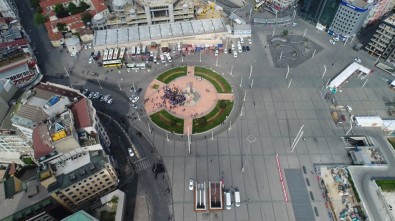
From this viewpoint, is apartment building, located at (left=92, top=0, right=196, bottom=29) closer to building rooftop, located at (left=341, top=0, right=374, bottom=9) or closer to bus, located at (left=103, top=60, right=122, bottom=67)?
bus, located at (left=103, top=60, right=122, bottom=67)

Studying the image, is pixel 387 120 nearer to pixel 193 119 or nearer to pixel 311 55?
pixel 311 55

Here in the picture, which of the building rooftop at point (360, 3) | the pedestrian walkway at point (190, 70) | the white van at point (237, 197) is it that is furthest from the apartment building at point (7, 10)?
the building rooftop at point (360, 3)

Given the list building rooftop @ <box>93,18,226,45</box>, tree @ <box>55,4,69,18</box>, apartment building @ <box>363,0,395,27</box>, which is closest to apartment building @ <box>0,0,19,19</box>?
tree @ <box>55,4,69,18</box>

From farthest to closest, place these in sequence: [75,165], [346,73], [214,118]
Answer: [346,73], [214,118], [75,165]

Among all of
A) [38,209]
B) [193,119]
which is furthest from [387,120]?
[38,209]

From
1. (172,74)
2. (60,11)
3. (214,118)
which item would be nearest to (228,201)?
(214,118)

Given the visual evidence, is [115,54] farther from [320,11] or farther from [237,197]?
[320,11]
